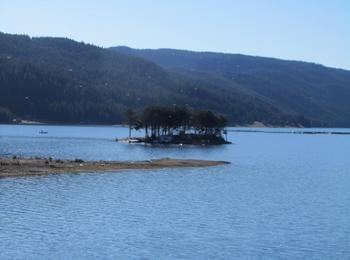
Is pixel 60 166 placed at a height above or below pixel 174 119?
below

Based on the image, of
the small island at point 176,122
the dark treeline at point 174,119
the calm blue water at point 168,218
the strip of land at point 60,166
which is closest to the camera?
the calm blue water at point 168,218

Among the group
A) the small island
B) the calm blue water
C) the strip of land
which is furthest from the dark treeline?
the calm blue water

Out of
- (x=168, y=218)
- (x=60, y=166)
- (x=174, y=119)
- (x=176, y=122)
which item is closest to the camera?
(x=168, y=218)

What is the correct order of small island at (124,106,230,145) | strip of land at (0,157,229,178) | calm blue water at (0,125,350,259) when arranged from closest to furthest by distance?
calm blue water at (0,125,350,259), strip of land at (0,157,229,178), small island at (124,106,230,145)

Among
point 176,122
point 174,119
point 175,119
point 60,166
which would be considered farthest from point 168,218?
point 176,122

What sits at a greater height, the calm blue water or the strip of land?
the strip of land

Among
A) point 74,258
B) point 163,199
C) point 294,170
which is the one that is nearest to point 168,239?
point 74,258

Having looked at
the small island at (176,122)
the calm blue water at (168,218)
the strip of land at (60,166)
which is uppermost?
the small island at (176,122)

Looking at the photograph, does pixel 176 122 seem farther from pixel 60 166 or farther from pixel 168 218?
pixel 168 218

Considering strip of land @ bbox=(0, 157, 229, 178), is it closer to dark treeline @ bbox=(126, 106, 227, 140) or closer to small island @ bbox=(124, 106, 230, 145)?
dark treeline @ bbox=(126, 106, 227, 140)

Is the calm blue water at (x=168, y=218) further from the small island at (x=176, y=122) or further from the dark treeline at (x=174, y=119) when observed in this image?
the small island at (x=176, y=122)

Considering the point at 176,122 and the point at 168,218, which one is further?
the point at 176,122

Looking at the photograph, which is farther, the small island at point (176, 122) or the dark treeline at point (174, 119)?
A: the small island at point (176, 122)

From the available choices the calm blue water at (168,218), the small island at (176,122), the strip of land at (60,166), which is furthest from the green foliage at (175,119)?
the calm blue water at (168,218)
